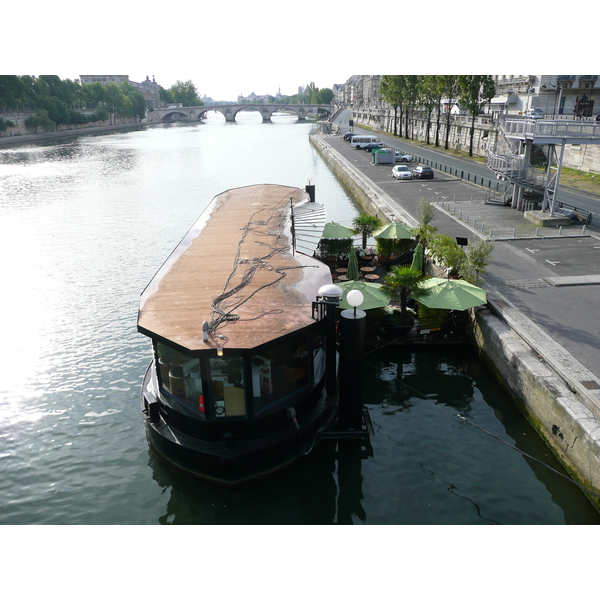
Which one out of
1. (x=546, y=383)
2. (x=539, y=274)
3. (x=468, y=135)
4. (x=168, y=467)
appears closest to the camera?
(x=168, y=467)

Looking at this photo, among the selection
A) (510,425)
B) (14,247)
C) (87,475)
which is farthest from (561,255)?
(14,247)

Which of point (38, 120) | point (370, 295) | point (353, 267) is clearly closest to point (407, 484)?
point (370, 295)

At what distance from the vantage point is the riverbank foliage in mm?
105531

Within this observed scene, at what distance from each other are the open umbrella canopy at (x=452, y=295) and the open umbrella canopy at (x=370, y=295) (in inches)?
45.0

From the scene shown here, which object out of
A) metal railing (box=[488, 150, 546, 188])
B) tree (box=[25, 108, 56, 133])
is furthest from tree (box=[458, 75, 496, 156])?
tree (box=[25, 108, 56, 133])

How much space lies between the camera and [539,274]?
1959 centimetres

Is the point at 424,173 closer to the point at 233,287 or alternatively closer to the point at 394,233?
the point at 394,233

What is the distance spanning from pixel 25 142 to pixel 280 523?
116036mm

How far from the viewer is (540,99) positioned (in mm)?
62750

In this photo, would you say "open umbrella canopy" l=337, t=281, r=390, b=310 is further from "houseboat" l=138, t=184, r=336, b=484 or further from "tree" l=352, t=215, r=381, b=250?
"tree" l=352, t=215, r=381, b=250

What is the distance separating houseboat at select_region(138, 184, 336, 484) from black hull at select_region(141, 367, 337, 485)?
0.02m

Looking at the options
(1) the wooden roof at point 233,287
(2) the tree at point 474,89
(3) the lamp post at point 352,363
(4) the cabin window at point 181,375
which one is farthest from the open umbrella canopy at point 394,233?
(2) the tree at point 474,89

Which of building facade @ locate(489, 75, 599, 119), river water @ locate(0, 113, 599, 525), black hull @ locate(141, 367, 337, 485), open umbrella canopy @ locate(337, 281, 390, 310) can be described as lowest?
river water @ locate(0, 113, 599, 525)

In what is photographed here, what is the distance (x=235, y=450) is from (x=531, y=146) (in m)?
27.2
